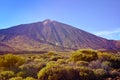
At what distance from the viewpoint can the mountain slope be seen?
12201cm

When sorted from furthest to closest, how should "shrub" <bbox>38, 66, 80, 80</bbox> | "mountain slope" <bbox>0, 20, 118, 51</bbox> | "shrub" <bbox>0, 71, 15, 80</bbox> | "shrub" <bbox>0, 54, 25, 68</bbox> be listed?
"mountain slope" <bbox>0, 20, 118, 51</bbox>
"shrub" <bbox>0, 54, 25, 68</bbox>
"shrub" <bbox>0, 71, 15, 80</bbox>
"shrub" <bbox>38, 66, 80, 80</bbox>

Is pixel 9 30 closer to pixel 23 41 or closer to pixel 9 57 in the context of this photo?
pixel 23 41

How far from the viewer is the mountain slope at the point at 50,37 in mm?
122006

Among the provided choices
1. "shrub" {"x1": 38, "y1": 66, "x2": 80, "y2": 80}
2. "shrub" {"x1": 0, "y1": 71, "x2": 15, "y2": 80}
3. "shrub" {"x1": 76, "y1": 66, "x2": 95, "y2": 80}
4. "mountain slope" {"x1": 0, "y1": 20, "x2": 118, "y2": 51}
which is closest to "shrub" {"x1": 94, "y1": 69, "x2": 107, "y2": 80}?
"shrub" {"x1": 76, "y1": 66, "x2": 95, "y2": 80}

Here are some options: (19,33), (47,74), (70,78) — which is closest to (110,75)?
(70,78)

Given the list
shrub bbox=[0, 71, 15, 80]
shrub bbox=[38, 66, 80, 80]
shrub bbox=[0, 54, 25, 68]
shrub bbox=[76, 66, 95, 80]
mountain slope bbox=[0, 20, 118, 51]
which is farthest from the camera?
mountain slope bbox=[0, 20, 118, 51]

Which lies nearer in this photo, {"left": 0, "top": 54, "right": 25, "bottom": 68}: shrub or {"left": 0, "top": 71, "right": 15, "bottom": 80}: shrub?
{"left": 0, "top": 71, "right": 15, "bottom": 80}: shrub

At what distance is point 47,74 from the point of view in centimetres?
1802

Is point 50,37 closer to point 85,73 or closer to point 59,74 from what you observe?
point 85,73

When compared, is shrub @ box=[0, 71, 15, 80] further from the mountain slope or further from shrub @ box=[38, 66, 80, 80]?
the mountain slope

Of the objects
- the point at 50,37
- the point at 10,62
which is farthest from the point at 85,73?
the point at 50,37

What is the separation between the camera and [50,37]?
135m

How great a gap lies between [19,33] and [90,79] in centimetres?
12568

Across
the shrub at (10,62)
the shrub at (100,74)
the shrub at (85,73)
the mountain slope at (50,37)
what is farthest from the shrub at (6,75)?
the mountain slope at (50,37)
